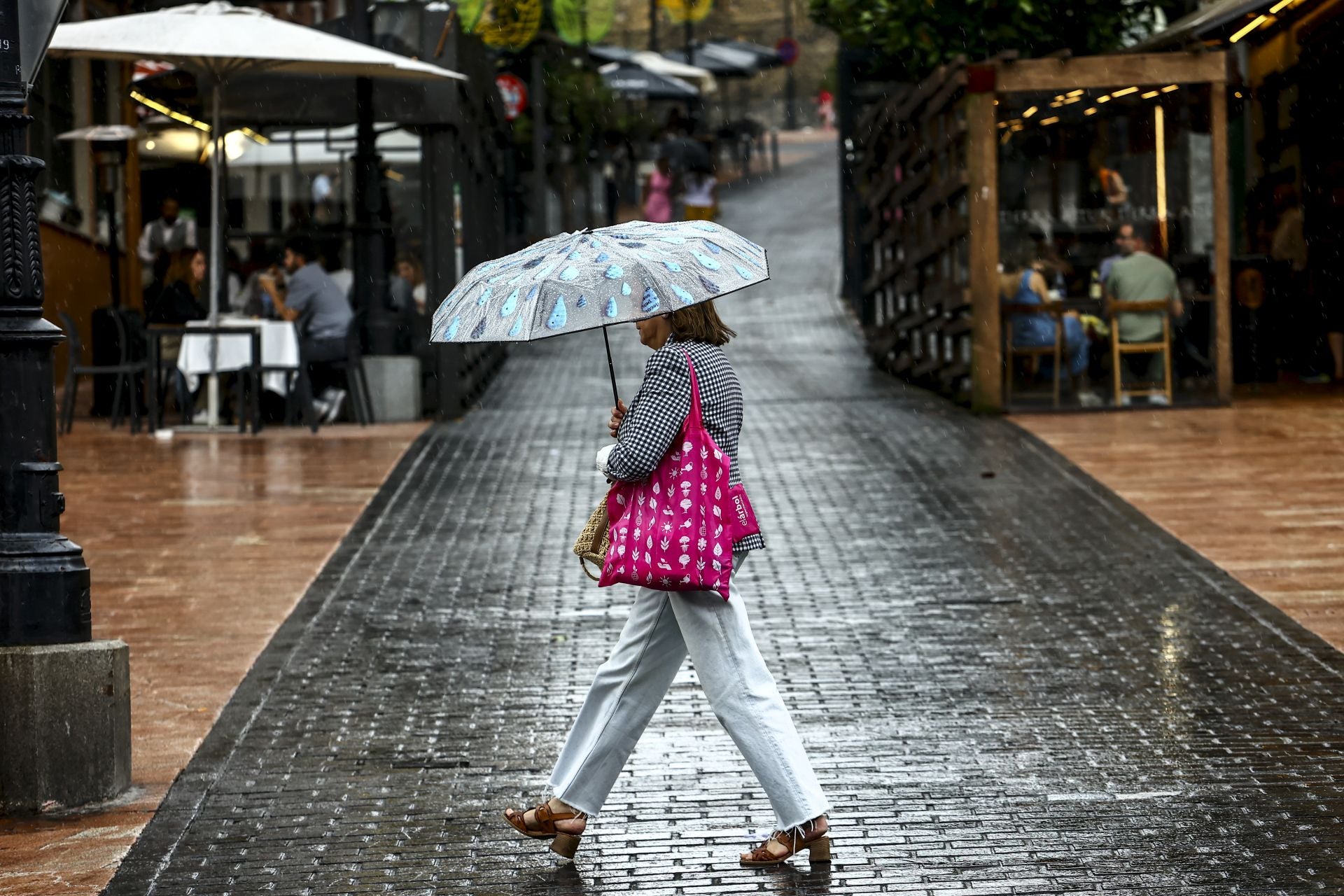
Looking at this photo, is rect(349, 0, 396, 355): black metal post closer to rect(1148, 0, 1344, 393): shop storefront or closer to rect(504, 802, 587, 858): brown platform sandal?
rect(1148, 0, 1344, 393): shop storefront

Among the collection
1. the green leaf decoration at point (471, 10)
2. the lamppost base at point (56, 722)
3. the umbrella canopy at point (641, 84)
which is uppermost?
the umbrella canopy at point (641, 84)

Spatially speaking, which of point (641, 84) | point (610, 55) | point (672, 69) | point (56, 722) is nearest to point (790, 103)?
point (610, 55)

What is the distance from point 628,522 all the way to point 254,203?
2313 centimetres

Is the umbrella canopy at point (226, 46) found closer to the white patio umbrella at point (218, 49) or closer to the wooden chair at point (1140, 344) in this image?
the white patio umbrella at point (218, 49)

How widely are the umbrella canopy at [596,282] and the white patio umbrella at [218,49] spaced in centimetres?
926

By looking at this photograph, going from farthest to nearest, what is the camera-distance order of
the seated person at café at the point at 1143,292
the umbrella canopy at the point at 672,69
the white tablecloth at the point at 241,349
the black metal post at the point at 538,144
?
the umbrella canopy at the point at 672,69 < the black metal post at the point at 538,144 < the seated person at café at the point at 1143,292 < the white tablecloth at the point at 241,349

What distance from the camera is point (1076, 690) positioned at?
22.8 ft

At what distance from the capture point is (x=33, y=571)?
5727 mm

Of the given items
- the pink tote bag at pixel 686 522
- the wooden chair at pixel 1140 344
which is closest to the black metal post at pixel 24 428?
the pink tote bag at pixel 686 522

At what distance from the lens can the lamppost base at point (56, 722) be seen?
5.64 m

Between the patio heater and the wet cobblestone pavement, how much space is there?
393 mm

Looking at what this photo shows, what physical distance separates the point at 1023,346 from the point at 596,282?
36.4ft

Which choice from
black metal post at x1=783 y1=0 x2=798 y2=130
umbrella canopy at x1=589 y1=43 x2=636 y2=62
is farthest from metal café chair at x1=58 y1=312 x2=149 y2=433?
black metal post at x1=783 y1=0 x2=798 y2=130

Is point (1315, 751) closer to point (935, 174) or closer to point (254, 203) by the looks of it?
point (935, 174)
